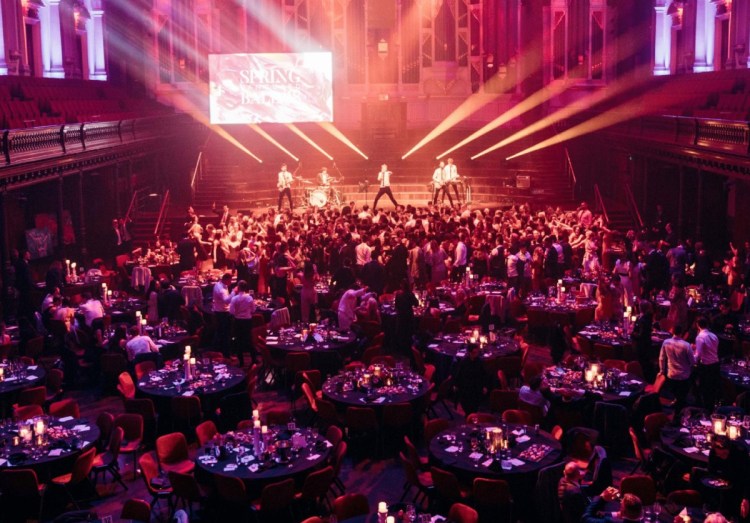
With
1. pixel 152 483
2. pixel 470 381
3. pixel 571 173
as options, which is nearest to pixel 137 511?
pixel 152 483

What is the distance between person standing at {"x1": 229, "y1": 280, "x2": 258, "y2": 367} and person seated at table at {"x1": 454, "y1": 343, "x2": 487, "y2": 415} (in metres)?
4.23

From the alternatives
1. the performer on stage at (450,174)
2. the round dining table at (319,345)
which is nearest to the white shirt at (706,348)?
the round dining table at (319,345)

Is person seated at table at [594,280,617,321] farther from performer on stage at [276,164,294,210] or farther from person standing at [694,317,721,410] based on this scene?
performer on stage at [276,164,294,210]

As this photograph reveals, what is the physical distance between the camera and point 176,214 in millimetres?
25625

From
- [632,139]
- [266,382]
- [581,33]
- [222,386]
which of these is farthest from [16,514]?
[581,33]

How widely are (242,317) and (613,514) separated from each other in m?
7.96

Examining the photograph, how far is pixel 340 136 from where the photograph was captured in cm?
3159

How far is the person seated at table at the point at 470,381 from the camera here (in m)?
11.3

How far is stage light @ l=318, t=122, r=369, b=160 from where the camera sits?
99.6 ft

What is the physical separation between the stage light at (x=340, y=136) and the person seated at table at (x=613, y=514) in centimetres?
2301

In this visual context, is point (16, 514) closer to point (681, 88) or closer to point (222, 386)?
point (222, 386)

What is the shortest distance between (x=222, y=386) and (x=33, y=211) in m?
12.9

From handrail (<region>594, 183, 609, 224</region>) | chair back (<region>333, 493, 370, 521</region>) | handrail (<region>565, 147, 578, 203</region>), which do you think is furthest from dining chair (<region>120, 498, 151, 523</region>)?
handrail (<region>565, 147, 578, 203</region>)

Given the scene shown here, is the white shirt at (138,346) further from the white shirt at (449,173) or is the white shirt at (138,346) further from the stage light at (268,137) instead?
the stage light at (268,137)
